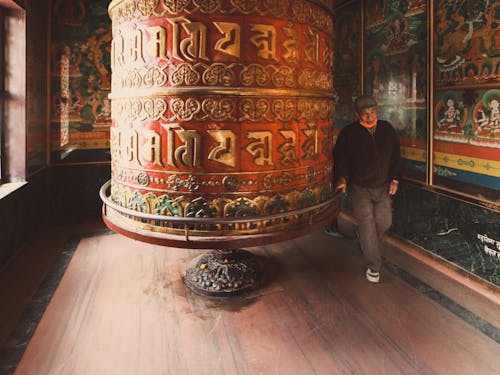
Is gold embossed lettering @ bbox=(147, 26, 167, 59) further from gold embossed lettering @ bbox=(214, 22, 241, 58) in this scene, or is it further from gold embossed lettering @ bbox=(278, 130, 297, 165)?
gold embossed lettering @ bbox=(278, 130, 297, 165)

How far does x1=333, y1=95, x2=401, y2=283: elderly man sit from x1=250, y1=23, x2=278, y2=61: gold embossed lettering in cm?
129

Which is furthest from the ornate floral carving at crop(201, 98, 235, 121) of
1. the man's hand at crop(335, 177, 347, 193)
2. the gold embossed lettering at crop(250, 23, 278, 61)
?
the man's hand at crop(335, 177, 347, 193)

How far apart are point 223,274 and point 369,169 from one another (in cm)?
162

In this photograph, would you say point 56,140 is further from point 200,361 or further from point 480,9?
point 480,9

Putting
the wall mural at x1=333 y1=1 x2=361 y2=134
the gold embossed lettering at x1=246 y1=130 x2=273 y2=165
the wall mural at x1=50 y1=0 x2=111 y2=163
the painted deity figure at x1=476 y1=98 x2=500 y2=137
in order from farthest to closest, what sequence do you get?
the wall mural at x1=50 y1=0 x2=111 y2=163 < the wall mural at x1=333 y1=1 x2=361 y2=134 < the painted deity figure at x1=476 y1=98 x2=500 y2=137 < the gold embossed lettering at x1=246 y1=130 x2=273 y2=165

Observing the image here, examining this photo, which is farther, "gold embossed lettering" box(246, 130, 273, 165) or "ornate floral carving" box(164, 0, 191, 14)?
"gold embossed lettering" box(246, 130, 273, 165)

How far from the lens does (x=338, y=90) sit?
17.2 feet

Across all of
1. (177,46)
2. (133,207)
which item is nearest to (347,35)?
(177,46)

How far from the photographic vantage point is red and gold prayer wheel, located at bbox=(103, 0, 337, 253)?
7.61 feet

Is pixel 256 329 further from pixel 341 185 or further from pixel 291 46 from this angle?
pixel 291 46

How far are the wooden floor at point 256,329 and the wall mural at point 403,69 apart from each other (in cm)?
144

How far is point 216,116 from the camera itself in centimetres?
234

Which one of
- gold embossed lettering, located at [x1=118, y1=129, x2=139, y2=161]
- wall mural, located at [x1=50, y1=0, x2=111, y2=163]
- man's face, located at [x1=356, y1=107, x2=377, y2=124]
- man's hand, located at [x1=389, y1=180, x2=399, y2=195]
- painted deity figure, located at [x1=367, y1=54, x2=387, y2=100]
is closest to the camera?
gold embossed lettering, located at [x1=118, y1=129, x2=139, y2=161]

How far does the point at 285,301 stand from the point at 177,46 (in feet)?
6.88
